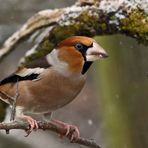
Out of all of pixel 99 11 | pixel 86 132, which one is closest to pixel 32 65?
pixel 99 11

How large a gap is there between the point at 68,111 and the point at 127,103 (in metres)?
2.42

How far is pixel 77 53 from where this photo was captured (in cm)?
408

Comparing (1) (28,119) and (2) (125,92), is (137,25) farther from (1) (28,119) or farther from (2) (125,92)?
(1) (28,119)

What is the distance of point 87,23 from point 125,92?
0.50 meters

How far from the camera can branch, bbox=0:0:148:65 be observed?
13.6 feet

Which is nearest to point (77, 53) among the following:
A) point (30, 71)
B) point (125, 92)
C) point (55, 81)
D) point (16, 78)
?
point (55, 81)

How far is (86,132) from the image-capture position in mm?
6535

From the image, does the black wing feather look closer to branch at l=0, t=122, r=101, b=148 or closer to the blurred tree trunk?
branch at l=0, t=122, r=101, b=148

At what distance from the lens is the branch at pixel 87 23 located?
164 inches

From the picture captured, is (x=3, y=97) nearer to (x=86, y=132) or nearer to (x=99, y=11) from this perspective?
(x=99, y=11)

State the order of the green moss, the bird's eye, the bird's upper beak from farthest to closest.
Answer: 1. the green moss
2. the bird's eye
3. the bird's upper beak

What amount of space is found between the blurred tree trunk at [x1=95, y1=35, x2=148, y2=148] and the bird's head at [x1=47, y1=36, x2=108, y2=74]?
0.38 meters

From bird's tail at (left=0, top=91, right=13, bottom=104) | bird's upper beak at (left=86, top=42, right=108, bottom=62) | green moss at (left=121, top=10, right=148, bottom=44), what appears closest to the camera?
bird's upper beak at (left=86, top=42, right=108, bottom=62)

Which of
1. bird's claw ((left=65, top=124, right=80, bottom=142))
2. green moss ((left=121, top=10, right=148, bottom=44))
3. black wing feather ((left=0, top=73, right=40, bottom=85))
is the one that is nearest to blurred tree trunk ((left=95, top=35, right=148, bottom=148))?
green moss ((left=121, top=10, right=148, bottom=44))
